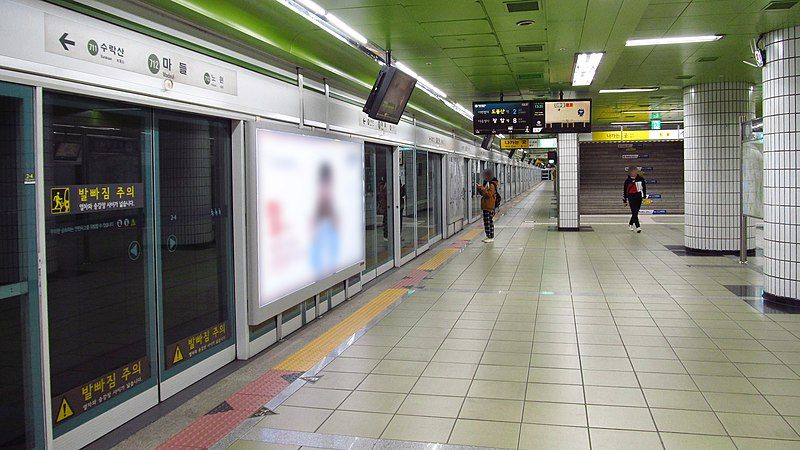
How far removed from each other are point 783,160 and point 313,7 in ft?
16.4

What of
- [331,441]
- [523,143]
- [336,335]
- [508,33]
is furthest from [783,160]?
[523,143]

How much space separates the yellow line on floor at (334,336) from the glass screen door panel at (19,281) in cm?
202

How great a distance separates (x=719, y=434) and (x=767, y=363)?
1.61 m

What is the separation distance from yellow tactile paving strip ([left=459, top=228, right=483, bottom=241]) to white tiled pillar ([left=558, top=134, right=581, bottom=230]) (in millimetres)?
2024

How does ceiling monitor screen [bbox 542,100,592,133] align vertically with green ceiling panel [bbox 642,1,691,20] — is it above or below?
below

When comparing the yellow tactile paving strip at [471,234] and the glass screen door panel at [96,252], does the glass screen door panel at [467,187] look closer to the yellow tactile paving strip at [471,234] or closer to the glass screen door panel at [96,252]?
the yellow tactile paving strip at [471,234]

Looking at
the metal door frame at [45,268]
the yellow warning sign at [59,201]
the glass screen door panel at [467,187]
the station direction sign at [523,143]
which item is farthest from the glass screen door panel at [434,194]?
the yellow warning sign at [59,201]

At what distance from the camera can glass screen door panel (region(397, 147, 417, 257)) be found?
33.8 ft

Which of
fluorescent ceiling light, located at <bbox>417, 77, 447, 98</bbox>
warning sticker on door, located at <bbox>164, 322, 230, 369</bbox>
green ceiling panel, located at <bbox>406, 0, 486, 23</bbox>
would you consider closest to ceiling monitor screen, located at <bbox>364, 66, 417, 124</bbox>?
Result: green ceiling panel, located at <bbox>406, 0, 486, 23</bbox>

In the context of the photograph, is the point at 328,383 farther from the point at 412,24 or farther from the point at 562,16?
the point at 562,16

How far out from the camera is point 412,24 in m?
6.22

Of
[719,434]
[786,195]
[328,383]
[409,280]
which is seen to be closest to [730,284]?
[786,195]

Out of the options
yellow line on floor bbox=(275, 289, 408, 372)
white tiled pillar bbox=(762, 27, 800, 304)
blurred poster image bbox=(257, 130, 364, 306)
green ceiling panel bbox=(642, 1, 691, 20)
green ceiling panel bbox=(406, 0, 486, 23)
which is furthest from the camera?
white tiled pillar bbox=(762, 27, 800, 304)

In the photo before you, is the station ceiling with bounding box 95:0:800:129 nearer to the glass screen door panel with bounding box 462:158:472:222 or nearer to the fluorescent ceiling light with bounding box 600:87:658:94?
the fluorescent ceiling light with bounding box 600:87:658:94
